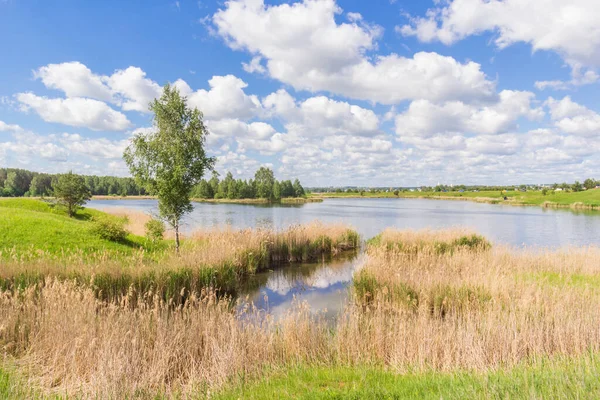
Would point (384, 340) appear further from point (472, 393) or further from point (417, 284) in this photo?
point (417, 284)

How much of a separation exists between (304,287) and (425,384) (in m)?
9.20

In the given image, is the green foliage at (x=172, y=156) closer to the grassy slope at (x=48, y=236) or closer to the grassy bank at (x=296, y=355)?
the grassy slope at (x=48, y=236)

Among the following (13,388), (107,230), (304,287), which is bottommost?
(304,287)

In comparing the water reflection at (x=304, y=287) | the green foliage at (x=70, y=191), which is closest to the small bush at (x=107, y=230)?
the water reflection at (x=304, y=287)

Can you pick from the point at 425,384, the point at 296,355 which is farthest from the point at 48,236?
the point at 425,384

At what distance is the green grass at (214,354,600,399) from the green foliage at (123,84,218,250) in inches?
431

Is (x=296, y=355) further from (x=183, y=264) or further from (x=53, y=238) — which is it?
(x=53, y=238)

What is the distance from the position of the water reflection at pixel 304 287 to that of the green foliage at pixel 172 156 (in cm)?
465

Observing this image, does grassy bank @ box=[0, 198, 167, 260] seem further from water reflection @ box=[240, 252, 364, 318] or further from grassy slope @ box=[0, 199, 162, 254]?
water reflection @ box=[240, 252, 364, 318]

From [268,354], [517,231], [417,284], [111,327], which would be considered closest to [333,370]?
[268,354]

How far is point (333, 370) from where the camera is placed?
522 cm

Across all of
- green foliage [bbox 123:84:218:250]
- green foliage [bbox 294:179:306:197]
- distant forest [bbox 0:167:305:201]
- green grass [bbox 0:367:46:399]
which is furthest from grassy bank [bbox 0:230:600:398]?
green foliage [bbox 294:179:306:197]

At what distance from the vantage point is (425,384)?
4.26 m

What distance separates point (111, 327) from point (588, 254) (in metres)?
17.3
